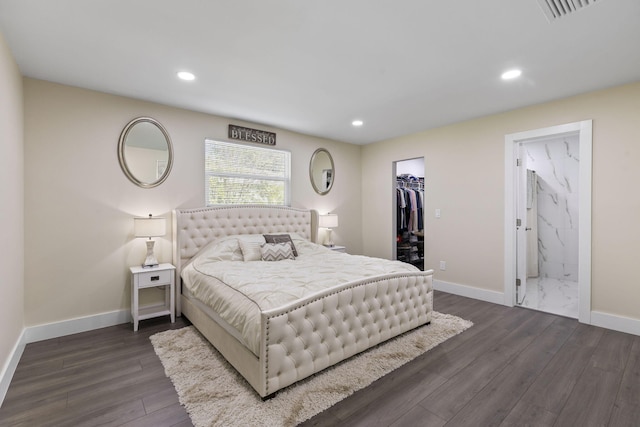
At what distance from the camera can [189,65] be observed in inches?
101

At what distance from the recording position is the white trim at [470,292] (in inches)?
150

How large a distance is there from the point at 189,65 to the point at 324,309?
2.35 m

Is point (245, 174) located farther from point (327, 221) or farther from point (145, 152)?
point (327, 221)

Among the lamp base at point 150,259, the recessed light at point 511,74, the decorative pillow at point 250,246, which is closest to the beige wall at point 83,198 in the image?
the lamp base at point 150,259

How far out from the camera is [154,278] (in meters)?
3.12

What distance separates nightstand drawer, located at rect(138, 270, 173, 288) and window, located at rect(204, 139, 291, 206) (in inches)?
42.7

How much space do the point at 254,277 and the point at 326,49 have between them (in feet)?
6.52

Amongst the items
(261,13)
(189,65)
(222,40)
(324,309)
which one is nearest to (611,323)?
(324,309)

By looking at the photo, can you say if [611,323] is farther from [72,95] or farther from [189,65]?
[72,95]

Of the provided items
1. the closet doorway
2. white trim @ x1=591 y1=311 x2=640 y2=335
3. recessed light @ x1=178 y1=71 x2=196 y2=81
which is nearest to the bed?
recessed light @ x1=178 y1=71 x2=196 y2=81

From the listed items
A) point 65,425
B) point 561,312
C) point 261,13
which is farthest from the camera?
point 561,312

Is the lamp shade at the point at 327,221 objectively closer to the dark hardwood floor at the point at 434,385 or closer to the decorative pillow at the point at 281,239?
the decorative pillow at the point at 281,239

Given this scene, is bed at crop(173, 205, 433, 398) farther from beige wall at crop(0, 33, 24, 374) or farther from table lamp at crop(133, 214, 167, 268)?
beige wall at crop(0, 33, 24, 374)

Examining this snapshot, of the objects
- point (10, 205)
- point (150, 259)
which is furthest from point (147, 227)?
point (10, 205)
